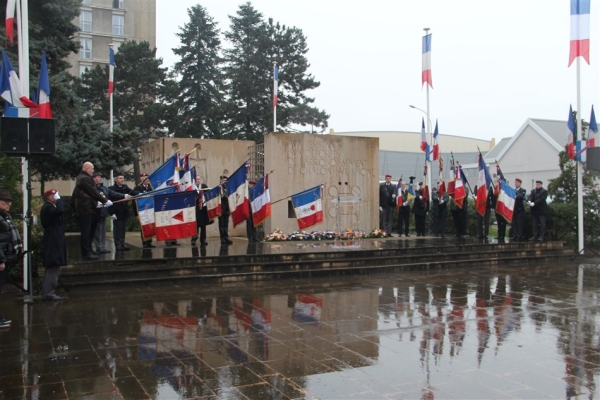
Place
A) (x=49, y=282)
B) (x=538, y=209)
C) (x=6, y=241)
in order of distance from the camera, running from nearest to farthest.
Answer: (x=6, y=241)
(x=49, y=282)
(x=538, y=209)

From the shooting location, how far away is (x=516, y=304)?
9.44m

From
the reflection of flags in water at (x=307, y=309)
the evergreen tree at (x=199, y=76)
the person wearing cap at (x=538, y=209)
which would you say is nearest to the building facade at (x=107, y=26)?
the evergreen tree at (x=199, y=76)

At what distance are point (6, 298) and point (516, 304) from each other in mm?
8761

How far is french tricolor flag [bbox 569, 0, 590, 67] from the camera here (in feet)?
55.1

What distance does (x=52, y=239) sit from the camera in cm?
906

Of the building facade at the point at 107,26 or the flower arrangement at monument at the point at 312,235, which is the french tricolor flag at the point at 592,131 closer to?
the flower arrangement at monument at the point at 312,235

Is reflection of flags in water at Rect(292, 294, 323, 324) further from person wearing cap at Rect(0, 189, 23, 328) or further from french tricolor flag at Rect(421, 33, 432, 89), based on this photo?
french tricolor flag at Rect(421, 33, 432, 89)

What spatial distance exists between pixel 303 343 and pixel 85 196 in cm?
585

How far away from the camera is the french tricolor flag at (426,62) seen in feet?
75.4

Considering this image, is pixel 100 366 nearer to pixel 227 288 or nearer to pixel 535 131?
pixel 227 288

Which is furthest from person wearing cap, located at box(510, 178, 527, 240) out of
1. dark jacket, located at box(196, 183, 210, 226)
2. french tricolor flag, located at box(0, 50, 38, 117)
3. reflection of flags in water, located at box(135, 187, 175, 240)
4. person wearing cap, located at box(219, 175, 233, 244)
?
french tricolor flag, located at box(0, 50, 38, 117)

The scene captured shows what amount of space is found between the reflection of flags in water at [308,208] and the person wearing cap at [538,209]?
6596mm

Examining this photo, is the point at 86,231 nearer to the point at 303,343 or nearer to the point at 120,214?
the point at 120,214

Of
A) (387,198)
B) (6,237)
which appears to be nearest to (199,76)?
(387,198)
